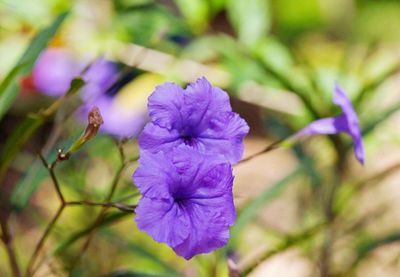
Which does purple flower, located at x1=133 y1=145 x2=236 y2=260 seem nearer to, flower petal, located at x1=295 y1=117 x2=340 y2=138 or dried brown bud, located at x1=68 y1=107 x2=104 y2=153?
dried brown bud, located at x1=68 y1=107 x2=104 y2=153

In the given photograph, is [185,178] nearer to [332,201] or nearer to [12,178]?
[332,201]

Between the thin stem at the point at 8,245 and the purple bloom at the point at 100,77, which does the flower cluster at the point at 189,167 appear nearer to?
the thin stem at the point at 8,245

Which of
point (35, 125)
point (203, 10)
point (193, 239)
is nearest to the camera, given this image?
point (193, 239)

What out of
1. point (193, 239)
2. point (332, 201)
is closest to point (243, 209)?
point (332, 201)

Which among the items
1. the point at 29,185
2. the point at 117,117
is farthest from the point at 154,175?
the point at 117,117

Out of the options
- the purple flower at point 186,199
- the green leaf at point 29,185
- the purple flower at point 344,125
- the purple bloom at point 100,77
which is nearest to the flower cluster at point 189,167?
the purple flower at point 186,199

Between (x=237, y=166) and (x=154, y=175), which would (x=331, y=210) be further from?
(x=154, y=175)
